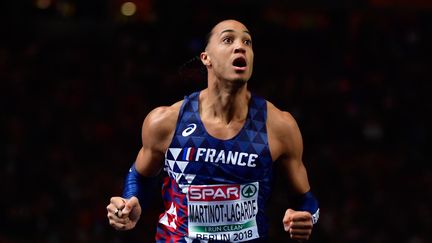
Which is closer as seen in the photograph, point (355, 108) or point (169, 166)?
point (169, 166)

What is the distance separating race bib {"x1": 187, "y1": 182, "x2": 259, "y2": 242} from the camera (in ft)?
12.6

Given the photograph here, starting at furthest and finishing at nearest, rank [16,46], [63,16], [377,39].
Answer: [63,16] < [377,39] < [16,46]

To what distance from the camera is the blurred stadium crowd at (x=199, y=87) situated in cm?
810

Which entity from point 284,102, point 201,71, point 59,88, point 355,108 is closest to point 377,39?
point 355,108

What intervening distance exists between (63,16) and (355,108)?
5.54 m

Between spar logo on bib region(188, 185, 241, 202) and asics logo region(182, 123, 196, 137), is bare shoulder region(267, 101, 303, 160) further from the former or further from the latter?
asics logo region(182, 123, 196, 137)

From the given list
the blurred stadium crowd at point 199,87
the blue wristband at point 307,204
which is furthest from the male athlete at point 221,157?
the blurred stadium crowd at point 199,87

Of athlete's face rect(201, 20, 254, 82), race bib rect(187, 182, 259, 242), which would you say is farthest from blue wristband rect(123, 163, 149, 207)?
athlete's face rect(201, 20, 254, 82)

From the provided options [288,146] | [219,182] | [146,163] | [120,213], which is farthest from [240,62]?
[120,213]

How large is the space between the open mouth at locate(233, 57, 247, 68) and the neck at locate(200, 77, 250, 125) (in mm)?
92

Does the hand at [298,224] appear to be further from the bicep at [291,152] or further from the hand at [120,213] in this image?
the hand at [120,213]

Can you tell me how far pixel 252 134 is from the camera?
12.8ft

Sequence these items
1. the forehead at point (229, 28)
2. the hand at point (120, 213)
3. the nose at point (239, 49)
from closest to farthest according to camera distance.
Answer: the hand at point (120, 213) < the nose at point (239, 49) < the forehead at point (229, 28)

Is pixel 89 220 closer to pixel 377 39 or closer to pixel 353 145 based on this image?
pixel 353 145
